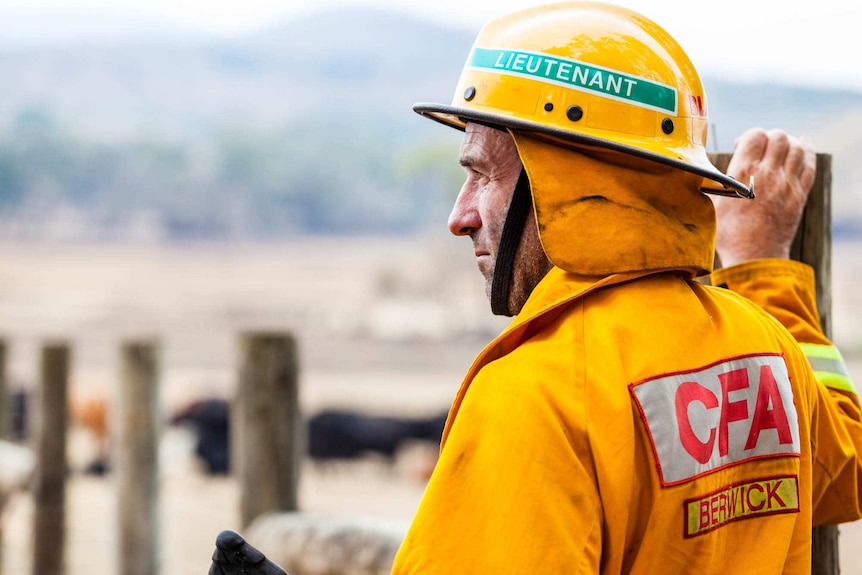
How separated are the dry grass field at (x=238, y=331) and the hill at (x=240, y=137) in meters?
5.63

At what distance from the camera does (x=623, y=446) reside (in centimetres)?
144

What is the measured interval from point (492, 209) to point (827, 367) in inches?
31.3

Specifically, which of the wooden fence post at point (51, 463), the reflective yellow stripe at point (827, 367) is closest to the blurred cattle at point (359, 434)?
the wooden fence post at point (51, 463)

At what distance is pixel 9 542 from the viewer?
363 inches

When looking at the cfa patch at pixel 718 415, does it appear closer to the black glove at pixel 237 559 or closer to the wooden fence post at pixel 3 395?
the black glove at pixel 237 559

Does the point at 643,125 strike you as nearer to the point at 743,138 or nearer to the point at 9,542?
the point at 743,138

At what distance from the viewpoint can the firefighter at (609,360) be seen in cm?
142

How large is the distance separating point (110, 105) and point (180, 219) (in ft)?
132

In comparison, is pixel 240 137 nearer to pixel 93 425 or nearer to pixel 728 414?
pixel 93 425

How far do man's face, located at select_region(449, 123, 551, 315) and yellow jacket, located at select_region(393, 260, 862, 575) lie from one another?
0.39 feet

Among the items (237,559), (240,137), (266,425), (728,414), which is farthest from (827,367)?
(240,137)

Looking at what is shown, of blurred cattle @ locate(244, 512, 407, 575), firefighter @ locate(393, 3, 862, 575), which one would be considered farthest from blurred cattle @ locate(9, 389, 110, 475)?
firefighter @ locate(393, 3, 862, 575)

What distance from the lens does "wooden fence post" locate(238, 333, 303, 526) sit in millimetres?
4781

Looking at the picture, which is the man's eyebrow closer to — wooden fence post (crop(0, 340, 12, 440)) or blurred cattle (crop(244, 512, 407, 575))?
blurred cattle (crop(244, 512, 407, 575))
